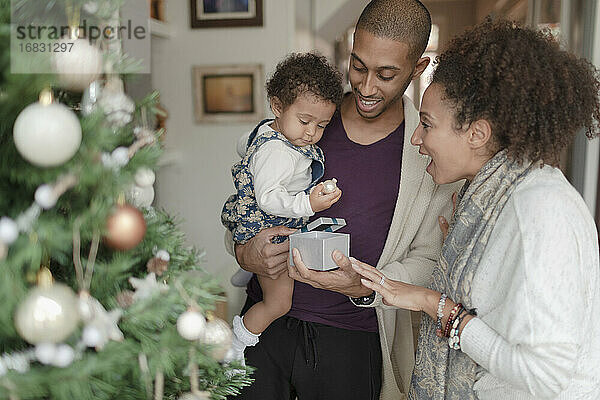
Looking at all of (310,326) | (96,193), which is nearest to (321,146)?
(310,326)

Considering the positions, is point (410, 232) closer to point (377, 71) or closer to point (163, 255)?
point (377, 71)

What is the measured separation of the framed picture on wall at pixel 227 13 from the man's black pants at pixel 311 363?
7.04 feet

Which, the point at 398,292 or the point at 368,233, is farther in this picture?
the point at 368,233

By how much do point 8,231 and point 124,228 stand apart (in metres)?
0.12

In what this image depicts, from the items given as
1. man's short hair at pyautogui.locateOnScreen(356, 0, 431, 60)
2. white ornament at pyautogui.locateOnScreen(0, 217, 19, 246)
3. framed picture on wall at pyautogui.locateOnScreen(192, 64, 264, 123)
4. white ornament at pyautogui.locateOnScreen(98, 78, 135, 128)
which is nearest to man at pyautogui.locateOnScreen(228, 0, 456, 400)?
man's short hair at pyautogui.locateOnScreen(356, 0, 431, 60)

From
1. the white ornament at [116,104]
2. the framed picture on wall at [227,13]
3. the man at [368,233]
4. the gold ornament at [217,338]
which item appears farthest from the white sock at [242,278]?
the framed picture on wall at [227,13]

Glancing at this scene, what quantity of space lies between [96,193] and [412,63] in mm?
1090

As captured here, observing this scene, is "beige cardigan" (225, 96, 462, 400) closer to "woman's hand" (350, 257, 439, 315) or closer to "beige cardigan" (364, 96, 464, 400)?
"beige cardigan" (364, 96, 464, 400)

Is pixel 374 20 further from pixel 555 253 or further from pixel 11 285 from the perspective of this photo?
pixel 11 285

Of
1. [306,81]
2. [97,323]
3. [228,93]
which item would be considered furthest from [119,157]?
[228,93]

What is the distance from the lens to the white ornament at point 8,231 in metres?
0.52

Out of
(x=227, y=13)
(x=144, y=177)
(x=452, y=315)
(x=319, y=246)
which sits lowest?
(x=452, y=315)

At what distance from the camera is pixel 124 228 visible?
599mm

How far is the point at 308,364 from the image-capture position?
1442 mm
